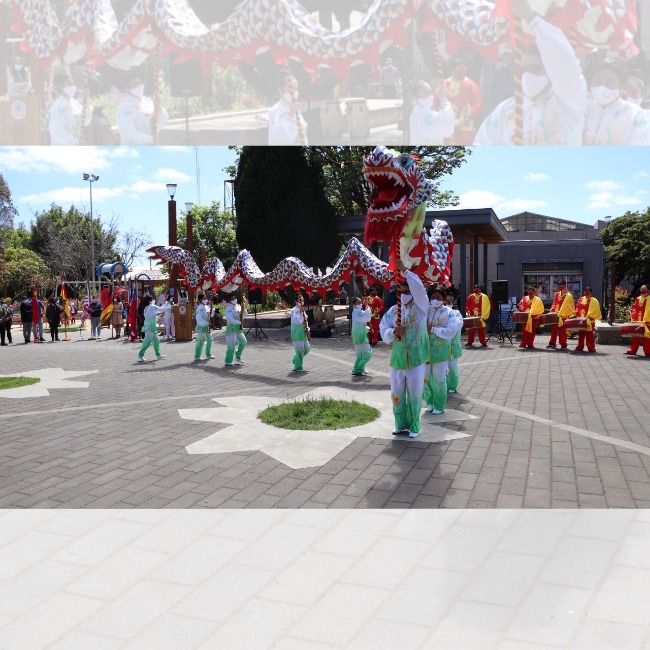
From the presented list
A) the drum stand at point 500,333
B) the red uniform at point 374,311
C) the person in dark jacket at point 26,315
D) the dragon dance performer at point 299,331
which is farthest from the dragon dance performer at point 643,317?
the person in dark jacket at point 26,315

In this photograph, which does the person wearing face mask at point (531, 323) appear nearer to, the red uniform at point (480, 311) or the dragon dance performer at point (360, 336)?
the red uniform at point (480, 311)

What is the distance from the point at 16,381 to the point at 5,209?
38.1 m

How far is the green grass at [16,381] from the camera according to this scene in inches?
437

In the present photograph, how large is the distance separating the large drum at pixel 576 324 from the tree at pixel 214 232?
29.2 metres

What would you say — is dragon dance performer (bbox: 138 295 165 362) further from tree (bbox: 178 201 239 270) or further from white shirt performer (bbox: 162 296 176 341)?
tree (bbox: 178 201 239 270)

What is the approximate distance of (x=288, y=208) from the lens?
76.9 ft

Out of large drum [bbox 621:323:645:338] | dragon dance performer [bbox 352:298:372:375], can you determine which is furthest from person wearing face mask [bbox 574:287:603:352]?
dragon dance performer [bbox 352:298:372:375]

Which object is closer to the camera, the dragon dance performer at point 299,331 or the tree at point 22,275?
the dragon dance performer at point 299,331

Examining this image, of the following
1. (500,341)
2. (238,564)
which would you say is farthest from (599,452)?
(500,341)

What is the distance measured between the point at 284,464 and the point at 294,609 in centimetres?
273

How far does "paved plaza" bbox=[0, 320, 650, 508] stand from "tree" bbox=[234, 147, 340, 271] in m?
12.1

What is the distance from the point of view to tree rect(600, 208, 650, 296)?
3173 centimetres

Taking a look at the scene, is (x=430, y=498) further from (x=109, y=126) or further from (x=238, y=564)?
(x=109, y=126)

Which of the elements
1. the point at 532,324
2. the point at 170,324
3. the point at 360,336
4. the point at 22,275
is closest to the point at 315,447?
the point at 360,336
